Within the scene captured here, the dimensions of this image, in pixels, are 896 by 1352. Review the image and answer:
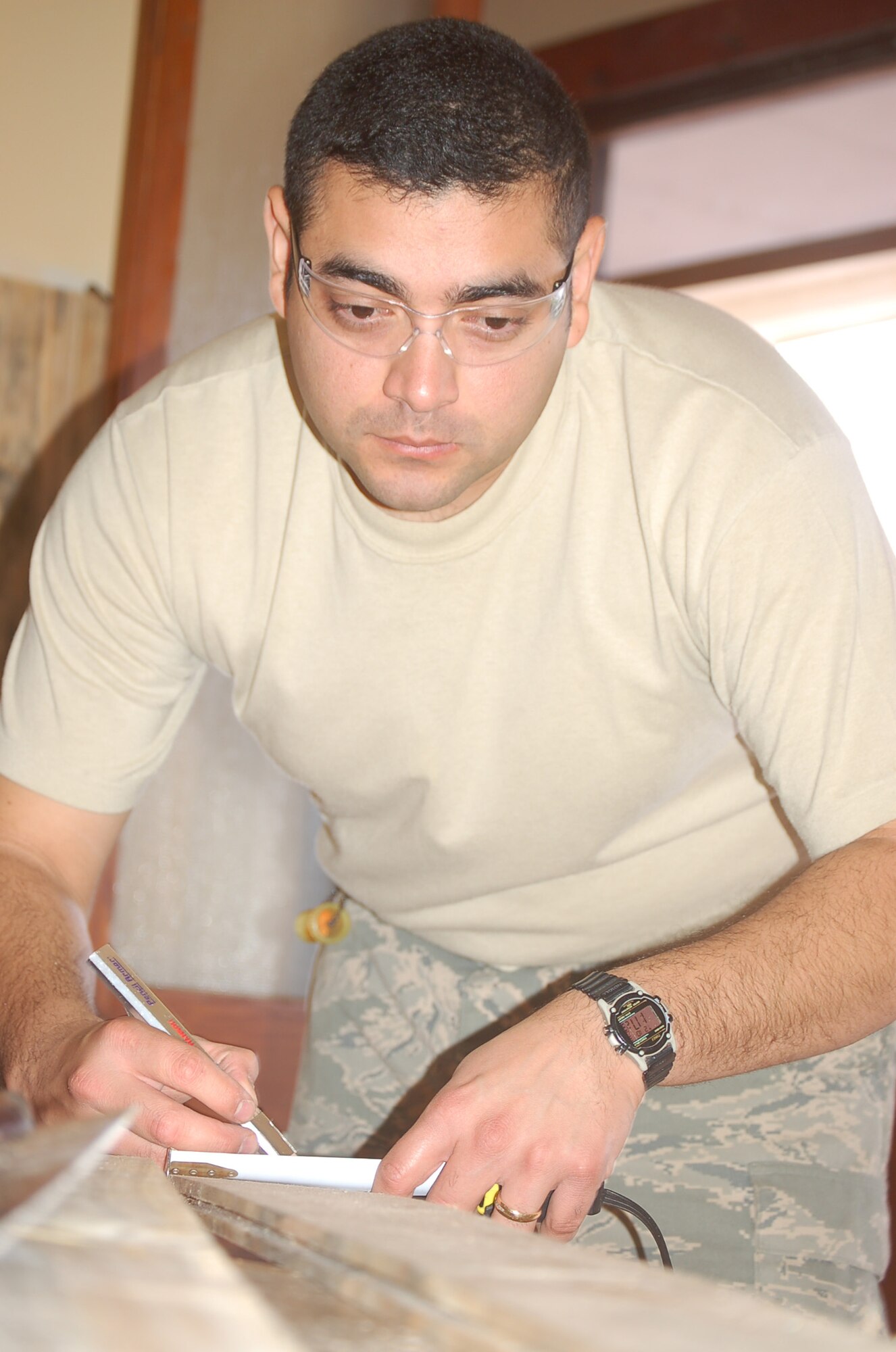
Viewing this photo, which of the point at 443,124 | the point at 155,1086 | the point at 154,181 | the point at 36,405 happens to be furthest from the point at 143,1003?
the point at 154,181

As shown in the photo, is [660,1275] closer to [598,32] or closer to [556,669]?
[556,669]

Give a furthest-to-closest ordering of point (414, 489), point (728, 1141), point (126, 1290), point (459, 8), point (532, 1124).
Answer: point (459, 8) < point (728, 1141) < point (414, 489) < point (532, 1124) < point (126, 1290)

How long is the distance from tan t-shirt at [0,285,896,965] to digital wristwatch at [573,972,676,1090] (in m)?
0.26

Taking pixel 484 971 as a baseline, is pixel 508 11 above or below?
above

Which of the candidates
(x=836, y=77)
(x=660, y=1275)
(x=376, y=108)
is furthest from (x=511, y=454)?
(x=836, y=77)

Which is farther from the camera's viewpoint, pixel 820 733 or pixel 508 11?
pixel 508 11

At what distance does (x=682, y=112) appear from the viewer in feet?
9.17

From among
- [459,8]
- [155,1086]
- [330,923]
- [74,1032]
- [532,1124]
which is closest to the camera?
[532,1124]

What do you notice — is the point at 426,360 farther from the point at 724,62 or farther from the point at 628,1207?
the point at 724,62

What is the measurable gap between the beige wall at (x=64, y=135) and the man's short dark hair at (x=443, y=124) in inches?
50.8

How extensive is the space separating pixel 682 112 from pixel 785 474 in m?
1.95

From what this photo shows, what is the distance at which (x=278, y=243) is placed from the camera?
133 cm

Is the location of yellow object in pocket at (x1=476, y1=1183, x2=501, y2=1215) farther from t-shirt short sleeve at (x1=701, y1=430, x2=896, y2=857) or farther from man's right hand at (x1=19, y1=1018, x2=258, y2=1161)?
t-shirt short sleeve at (x1=701, y1=430, x2=896, y2=857)

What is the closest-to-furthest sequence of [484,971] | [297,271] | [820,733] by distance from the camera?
1. [820,733]
2. [297,271]
3. [484,971]
